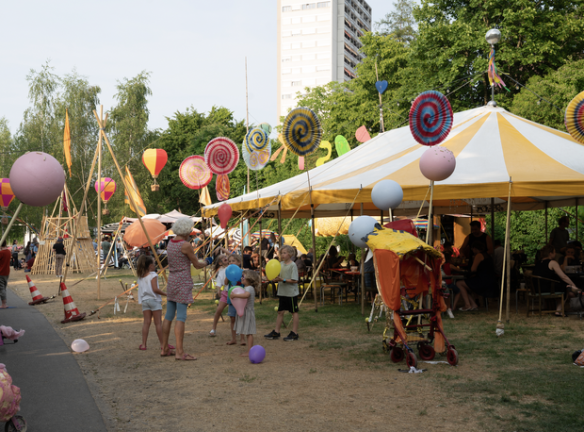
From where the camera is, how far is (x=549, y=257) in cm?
1028

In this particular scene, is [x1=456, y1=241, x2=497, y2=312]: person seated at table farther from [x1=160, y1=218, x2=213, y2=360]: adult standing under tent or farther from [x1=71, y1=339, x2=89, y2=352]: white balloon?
[x1=71, y1=339, x2=89, y2=352]: white balloon

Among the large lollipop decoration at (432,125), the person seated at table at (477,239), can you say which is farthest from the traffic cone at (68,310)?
the person seated at table at (477,239)

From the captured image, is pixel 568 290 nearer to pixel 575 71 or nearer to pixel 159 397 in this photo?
pixel 159 397

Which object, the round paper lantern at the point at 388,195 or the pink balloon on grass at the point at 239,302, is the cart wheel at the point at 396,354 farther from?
the round paper lantern at the point at 388,195

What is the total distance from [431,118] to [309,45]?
85.0 metres

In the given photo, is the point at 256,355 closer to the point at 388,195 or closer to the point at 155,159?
the point at 388,195

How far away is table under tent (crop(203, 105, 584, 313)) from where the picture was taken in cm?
948

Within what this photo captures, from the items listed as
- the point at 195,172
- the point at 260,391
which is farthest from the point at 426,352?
the point at 195,172

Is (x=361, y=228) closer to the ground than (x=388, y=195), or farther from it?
closer to the ground

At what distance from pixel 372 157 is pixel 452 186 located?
10.4 ft

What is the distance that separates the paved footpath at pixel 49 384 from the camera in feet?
15.5

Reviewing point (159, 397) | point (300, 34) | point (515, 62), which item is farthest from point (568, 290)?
point (300, 34)

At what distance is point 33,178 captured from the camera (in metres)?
5.35

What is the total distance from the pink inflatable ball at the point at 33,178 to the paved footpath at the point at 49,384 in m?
1.98
